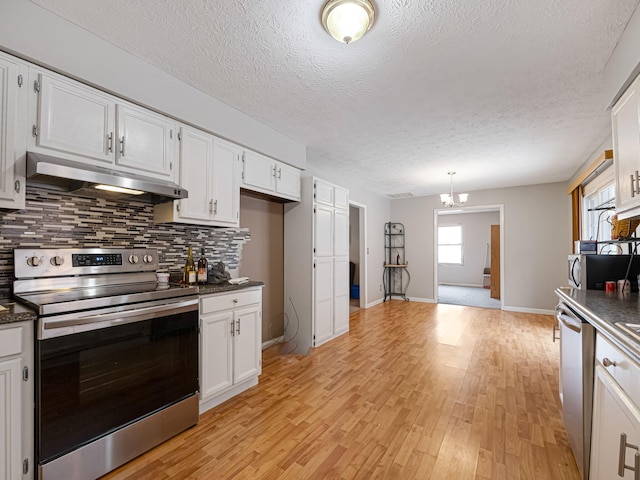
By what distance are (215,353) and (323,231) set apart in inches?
80.5

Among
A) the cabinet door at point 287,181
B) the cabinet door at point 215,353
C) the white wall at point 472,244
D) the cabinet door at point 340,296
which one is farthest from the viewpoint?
the white wall at point 472,244

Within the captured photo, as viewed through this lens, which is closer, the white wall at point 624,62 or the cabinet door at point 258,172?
the white wall at point 624,62

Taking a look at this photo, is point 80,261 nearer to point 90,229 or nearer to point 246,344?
point 90,229

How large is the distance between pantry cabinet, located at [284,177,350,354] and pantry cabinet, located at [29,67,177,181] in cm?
170

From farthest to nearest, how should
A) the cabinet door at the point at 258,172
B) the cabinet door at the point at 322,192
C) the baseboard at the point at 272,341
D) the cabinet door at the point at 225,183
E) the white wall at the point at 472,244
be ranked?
the white wall at the point at 472,244 → the cabinet door at the point at 322,192 → the baseboard at the point at 272,341 → the cabinet door at the point at 258,172 → the cabinet door at the point at 225,183

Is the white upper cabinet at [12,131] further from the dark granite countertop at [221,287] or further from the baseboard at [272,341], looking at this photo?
the baseboard at [272,341]

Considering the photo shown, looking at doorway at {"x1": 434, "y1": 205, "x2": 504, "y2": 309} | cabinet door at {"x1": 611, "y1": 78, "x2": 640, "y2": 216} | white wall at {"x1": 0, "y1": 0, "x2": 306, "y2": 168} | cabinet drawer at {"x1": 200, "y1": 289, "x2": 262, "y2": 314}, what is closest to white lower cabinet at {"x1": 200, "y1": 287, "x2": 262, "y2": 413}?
cabinet drawer at {"x1": 200, "y1": 289, "x2": 262, "y2": 314}

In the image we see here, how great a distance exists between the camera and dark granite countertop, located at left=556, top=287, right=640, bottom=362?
1.06 m

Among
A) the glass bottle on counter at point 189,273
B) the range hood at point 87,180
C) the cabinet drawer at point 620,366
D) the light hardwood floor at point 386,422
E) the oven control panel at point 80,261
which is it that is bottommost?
the light hardwood floor at point 386,422

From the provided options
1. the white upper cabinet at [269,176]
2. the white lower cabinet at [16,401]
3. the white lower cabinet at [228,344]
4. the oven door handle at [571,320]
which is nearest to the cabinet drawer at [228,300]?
the white lower cabinet at [228,344]

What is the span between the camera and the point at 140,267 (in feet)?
7.33

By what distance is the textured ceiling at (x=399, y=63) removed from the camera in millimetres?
1594

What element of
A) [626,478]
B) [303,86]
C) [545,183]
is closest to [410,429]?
[626,478]

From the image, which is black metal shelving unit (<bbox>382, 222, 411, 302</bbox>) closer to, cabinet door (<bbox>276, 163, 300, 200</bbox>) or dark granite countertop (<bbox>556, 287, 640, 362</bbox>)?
cabinet door (<bbox>276, 163, 300, 200</bbox>)
